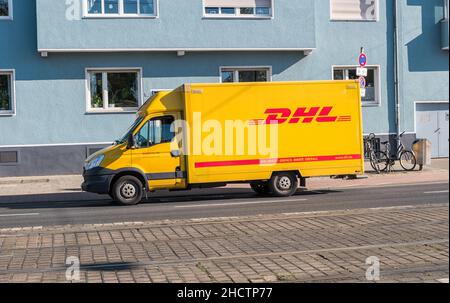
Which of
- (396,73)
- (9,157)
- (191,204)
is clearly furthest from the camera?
(396,73)

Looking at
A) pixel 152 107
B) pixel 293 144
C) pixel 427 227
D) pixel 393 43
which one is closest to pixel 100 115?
pixel 152 107

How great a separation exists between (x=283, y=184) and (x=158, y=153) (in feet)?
10.2

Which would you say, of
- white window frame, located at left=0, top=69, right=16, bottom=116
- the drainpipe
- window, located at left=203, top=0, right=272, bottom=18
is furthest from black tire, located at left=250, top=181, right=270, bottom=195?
the drainpipe

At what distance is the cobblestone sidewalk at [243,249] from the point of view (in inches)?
252

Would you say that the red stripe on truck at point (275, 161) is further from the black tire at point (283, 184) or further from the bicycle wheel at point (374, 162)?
the bicycle wheel at point (374, 162)

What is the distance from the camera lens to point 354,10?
24.5 metres

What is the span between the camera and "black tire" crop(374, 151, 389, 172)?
20.8 m

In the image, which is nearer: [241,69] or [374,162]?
[374,162]

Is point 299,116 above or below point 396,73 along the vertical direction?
below

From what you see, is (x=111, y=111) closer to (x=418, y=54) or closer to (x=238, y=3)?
(x=238, y=3)

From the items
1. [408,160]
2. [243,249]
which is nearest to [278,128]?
[243,249]

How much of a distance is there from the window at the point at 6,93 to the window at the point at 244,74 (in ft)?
24.7

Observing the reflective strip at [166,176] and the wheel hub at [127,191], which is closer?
the wheel hub at [127,191]

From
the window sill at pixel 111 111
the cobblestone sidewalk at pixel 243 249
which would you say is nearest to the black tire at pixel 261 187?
the cobblestone sidewalk at pixel 243 249
